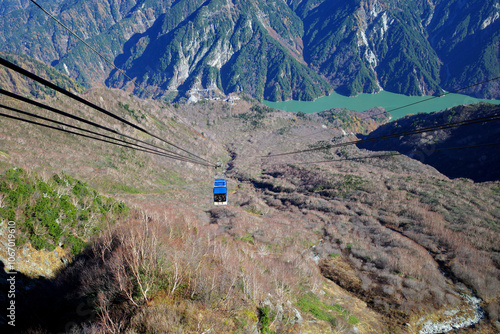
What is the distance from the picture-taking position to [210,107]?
169500mm

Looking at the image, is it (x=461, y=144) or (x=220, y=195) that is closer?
(x=220, y=195)

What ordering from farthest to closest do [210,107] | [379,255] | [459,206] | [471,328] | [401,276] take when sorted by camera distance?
1. [210,107]
2. [459,206]
3. [379,255]
4. [401,276]
5. [471,328]

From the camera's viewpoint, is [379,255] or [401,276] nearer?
[401,276]

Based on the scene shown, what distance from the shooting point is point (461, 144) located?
319 feet

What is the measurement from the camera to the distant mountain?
290ft

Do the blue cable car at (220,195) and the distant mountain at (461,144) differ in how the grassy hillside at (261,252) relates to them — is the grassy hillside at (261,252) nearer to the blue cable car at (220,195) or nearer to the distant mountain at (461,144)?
the blue cable car at (220,195)

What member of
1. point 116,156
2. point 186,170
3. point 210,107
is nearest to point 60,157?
point 116,156

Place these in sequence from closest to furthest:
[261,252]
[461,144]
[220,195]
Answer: [220,195] → [261,252] → [461,144]

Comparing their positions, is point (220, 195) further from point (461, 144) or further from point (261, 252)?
point (461, 144)

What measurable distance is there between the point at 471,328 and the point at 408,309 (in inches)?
183

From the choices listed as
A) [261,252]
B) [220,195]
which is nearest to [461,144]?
[261,252]

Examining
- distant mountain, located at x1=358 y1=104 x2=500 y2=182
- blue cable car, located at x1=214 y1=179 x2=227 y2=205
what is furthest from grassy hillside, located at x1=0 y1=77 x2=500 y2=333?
distant mountain, located at x1=358 y1=104 x2=500 y2=182

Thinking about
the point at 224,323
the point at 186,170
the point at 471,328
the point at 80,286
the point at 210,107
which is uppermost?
the point at 210,107

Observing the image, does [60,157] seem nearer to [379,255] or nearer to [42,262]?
[42,262]
